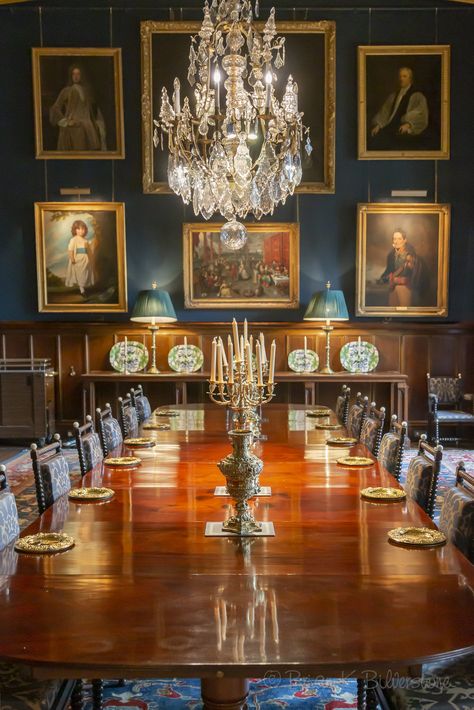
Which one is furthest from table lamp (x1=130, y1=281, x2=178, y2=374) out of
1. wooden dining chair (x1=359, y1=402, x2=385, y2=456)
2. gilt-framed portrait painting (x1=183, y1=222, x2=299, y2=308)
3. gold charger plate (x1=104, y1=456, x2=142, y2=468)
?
gold charger plate (x1=104, y1=456, x2=142, y2=468)

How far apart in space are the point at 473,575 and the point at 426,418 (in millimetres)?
7300

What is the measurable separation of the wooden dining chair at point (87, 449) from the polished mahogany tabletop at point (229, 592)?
3.11ft

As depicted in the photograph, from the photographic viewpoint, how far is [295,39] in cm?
883

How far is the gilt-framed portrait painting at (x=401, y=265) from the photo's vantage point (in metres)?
8.99

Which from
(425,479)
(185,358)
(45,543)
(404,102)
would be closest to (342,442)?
(425,479)

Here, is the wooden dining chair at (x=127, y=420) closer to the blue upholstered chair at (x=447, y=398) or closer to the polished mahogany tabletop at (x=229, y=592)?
the polished mahogany tabletop at (x=229, y=592)

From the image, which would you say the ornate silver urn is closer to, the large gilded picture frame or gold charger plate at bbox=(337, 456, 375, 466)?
gold charger plate at bbox=(337, 456, 375, 466)

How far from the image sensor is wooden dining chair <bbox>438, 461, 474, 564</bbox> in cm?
267

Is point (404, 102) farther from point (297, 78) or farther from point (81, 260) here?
point (81, 260)

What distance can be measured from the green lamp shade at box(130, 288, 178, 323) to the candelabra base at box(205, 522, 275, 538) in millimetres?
5943

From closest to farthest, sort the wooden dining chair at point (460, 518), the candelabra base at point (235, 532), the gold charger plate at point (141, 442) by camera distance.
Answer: the candelabra base at point (235, 532), the wooden dining chair at point (460, 518), the gold charger plate at point (141, 442)

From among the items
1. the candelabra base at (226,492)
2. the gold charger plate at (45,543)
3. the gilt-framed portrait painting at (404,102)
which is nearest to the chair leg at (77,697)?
the gold charger plate at (45,543)

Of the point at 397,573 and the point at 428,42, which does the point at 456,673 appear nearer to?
the point at 397,573

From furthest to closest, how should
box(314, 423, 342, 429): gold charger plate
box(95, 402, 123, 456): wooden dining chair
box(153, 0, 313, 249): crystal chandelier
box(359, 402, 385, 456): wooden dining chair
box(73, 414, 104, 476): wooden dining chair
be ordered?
box(153, 0, 313, 249): crystal chandelier → box(314, 423, 342, 429): gold charger plate → box(95, 402, 123, 456): wooden dining chair → box(359, 402, 385, 456): wooden dining chair → box(73, 414, 104, 476): wooden dining chair
